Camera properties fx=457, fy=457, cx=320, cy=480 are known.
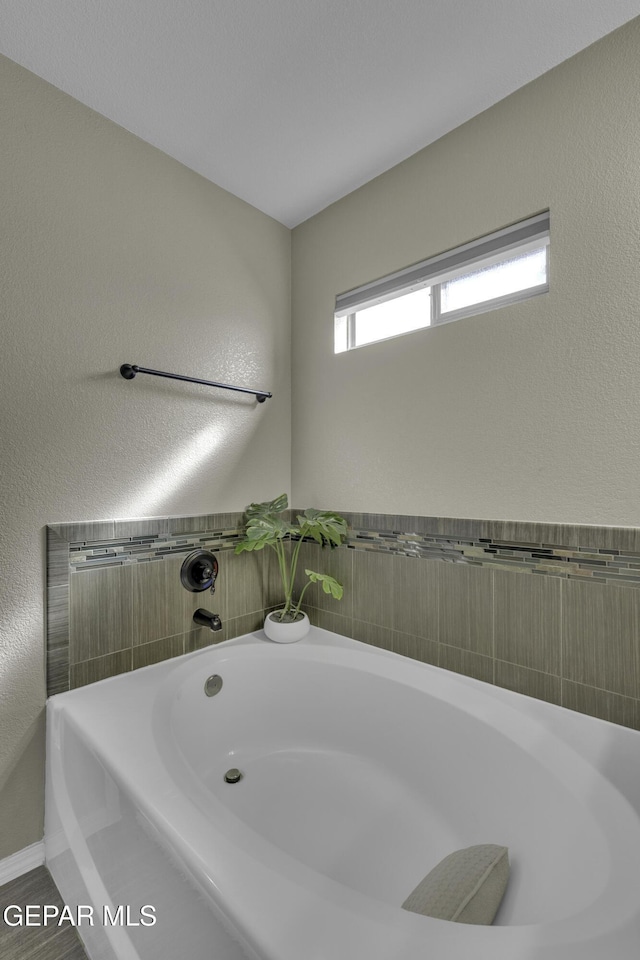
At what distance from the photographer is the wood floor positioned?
1210 mm

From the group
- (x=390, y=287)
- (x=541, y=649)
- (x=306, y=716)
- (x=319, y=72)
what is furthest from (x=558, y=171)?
(x=306, y=716)

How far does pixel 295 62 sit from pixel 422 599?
188cm

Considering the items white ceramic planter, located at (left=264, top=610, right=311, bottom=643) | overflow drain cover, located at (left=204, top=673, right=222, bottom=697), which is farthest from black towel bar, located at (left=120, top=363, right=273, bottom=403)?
overflow drain cover, located at (left=204, top=673, right=222, bottom=697)

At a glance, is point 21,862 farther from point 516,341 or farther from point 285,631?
point 516,341

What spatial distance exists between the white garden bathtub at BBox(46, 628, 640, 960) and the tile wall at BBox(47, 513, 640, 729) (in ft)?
0.30

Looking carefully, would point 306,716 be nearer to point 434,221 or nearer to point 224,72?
point 434,221

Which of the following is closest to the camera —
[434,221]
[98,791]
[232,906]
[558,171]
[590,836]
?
[232,906]

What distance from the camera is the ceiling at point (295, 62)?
129 cm

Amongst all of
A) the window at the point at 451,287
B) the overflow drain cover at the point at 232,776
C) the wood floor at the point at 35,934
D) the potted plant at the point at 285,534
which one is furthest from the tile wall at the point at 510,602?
the wood floor at the point at 35,934

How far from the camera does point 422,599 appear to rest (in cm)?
177

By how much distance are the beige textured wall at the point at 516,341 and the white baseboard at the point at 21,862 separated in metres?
1.60

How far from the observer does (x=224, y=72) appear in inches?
58.3

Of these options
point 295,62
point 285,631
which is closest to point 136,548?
point 285,631

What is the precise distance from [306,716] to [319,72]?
2.27 meters
